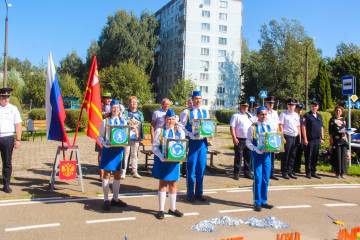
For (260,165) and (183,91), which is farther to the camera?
(183,91)

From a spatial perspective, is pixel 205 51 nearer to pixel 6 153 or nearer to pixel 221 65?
pixel 221 65

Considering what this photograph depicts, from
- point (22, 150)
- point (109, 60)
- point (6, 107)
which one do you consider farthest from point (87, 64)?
point (6, 107)

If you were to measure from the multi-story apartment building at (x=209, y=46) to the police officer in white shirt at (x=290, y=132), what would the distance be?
58.7m

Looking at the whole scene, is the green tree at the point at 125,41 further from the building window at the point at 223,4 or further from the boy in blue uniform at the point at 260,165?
the boy in blue uniform at the point at 260,165

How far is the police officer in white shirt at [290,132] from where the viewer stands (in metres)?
9.81

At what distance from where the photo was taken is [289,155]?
9.98 metres

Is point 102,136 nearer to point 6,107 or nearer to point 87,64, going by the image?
point 6,107

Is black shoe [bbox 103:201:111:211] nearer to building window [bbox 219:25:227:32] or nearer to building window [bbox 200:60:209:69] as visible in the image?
building window [bbox 200:60:209:69]

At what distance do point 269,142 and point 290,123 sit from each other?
362 cm

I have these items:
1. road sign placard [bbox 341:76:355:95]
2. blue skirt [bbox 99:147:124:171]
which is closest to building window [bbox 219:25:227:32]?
road sign placard [bbox 341:76:355:95]

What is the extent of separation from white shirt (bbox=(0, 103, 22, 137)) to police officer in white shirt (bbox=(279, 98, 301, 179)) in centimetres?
702

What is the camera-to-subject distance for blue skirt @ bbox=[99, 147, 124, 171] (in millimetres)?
6344

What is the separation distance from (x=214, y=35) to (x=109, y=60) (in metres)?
22.8

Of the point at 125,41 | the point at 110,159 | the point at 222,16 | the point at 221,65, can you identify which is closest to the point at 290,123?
the point at 110,159
